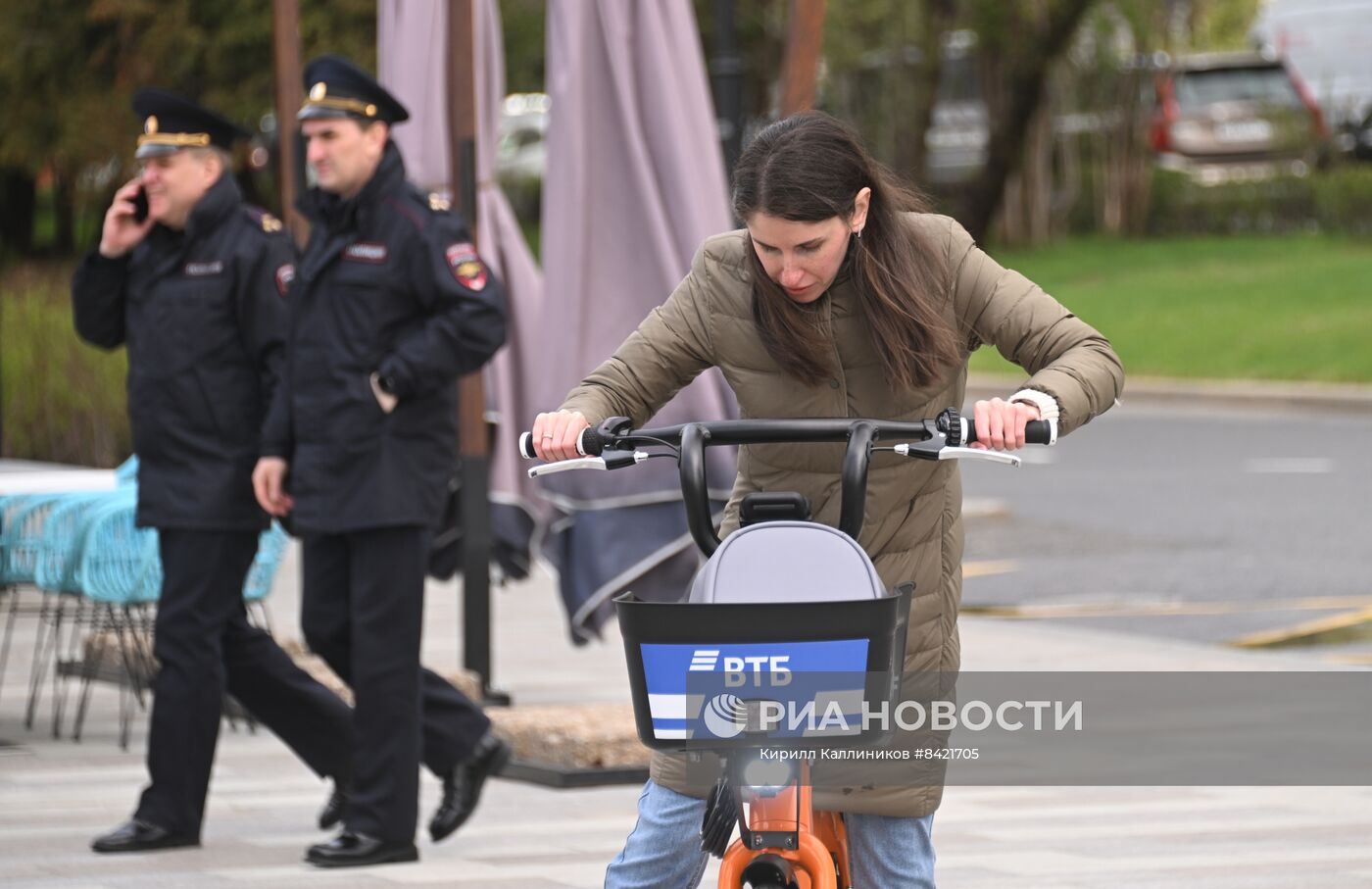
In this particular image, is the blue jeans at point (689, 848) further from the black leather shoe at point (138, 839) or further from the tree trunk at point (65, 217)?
the tree trunk at point (65, 217)

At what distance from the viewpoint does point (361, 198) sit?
20.1 ft

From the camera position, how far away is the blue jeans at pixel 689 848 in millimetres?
3730

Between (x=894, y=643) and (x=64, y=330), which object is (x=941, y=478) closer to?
(x=894, y=643)

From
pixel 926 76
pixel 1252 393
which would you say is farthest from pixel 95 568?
pixel 926 76

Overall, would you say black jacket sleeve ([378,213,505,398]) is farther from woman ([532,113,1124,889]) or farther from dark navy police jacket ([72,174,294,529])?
woman ([532,113,1124,889])

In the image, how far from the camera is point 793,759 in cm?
323

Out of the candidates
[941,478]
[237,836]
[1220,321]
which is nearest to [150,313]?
[237,836]

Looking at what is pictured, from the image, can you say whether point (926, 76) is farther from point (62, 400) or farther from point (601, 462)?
point (601, 462)

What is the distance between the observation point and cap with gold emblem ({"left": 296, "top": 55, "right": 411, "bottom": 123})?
6137 millimetres

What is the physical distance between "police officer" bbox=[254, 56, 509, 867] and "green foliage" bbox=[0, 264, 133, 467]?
8177mm

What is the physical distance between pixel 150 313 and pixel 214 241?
27 centimetres

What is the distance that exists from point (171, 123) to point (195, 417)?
85cm

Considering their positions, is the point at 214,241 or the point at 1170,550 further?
the point at 1170,550

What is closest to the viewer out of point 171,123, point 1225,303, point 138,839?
point 138,839
